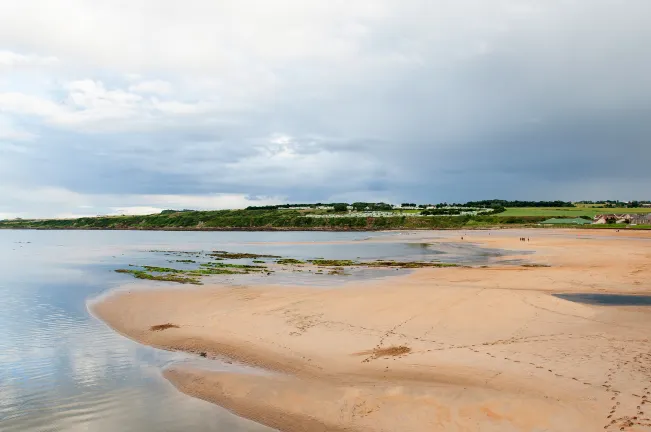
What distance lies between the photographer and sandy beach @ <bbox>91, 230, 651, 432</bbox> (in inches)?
337

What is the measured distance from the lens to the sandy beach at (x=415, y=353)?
856cm

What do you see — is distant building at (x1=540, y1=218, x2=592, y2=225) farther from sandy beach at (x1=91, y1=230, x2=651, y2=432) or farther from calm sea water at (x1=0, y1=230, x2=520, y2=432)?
calm sea water at (x1=0, y1=230, x2=520, y2=432)

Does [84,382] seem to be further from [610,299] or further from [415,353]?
[610,299]

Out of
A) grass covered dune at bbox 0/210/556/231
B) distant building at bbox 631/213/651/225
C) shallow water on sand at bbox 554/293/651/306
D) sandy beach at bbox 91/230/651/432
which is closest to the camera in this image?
sandy beach at bbox 91/230/651/432

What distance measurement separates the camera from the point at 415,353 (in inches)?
484

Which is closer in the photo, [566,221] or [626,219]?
[626,219]

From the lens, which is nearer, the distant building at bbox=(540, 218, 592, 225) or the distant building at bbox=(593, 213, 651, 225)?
the distant building at bbox=(593, 213, 651, 225)

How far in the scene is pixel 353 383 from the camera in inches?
408

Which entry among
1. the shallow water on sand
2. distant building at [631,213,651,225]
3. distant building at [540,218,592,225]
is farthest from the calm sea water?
distant building at [631,213,651,225]

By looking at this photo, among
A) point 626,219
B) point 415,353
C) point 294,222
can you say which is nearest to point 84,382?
point 415,353

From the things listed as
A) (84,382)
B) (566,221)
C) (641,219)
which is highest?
(641,219)

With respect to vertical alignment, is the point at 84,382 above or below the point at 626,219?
below

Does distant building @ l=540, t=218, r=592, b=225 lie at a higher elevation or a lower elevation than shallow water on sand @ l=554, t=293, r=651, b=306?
higher

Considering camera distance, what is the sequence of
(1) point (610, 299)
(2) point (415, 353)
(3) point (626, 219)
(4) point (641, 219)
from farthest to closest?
1. (3) point (626, 219)
2. (4) point (641, 219)
3. (1) point (610, 299)
4. (2) point (415, 353)
